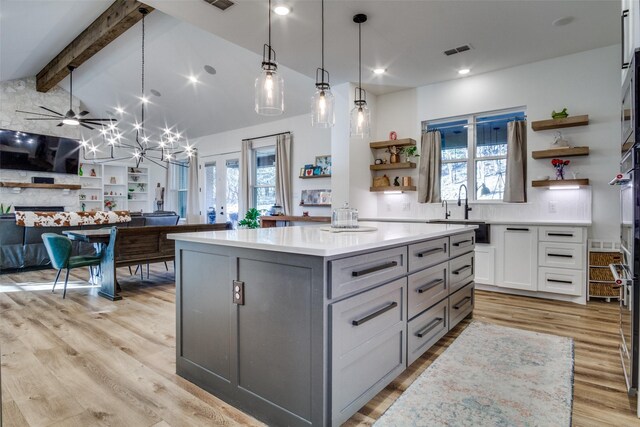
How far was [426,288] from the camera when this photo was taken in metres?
2.46

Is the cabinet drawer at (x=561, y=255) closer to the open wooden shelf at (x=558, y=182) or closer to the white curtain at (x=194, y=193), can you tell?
the open wooden shelf at (x=558, y=182)

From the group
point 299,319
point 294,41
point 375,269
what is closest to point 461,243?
point 375,269

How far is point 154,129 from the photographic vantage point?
31.7ft

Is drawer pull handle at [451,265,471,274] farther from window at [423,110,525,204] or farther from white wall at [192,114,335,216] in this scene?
white wall at [192,114,335,216]

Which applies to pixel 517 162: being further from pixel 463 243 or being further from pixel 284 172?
pixel 284 172

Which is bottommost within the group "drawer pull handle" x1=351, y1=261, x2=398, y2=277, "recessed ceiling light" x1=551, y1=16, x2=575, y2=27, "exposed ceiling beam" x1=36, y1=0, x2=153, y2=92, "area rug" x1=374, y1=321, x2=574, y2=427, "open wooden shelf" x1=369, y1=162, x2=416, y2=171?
"area rug" x1=374, y1=321, x2=574, y2=427

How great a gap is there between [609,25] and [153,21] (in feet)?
20.3

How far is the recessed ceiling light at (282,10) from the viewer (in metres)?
3.29

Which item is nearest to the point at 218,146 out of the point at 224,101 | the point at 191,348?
the point at 224,101

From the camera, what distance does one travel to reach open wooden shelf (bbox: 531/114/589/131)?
4184 millimetres

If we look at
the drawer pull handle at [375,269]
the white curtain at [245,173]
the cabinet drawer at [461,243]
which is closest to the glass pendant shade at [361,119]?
the cabinet drawer at [461,243]

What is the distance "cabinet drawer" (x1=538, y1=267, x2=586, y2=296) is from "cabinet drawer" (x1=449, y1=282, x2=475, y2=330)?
4.41 feet

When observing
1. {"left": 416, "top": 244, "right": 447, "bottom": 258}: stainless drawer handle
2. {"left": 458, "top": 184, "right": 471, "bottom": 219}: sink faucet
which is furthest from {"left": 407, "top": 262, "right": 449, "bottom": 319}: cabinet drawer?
{"left": 458, "top": 184, "right": 471, "bottom": 219}: sink faucet

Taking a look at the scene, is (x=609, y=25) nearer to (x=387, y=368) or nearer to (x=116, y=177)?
(x=387, y=368)
